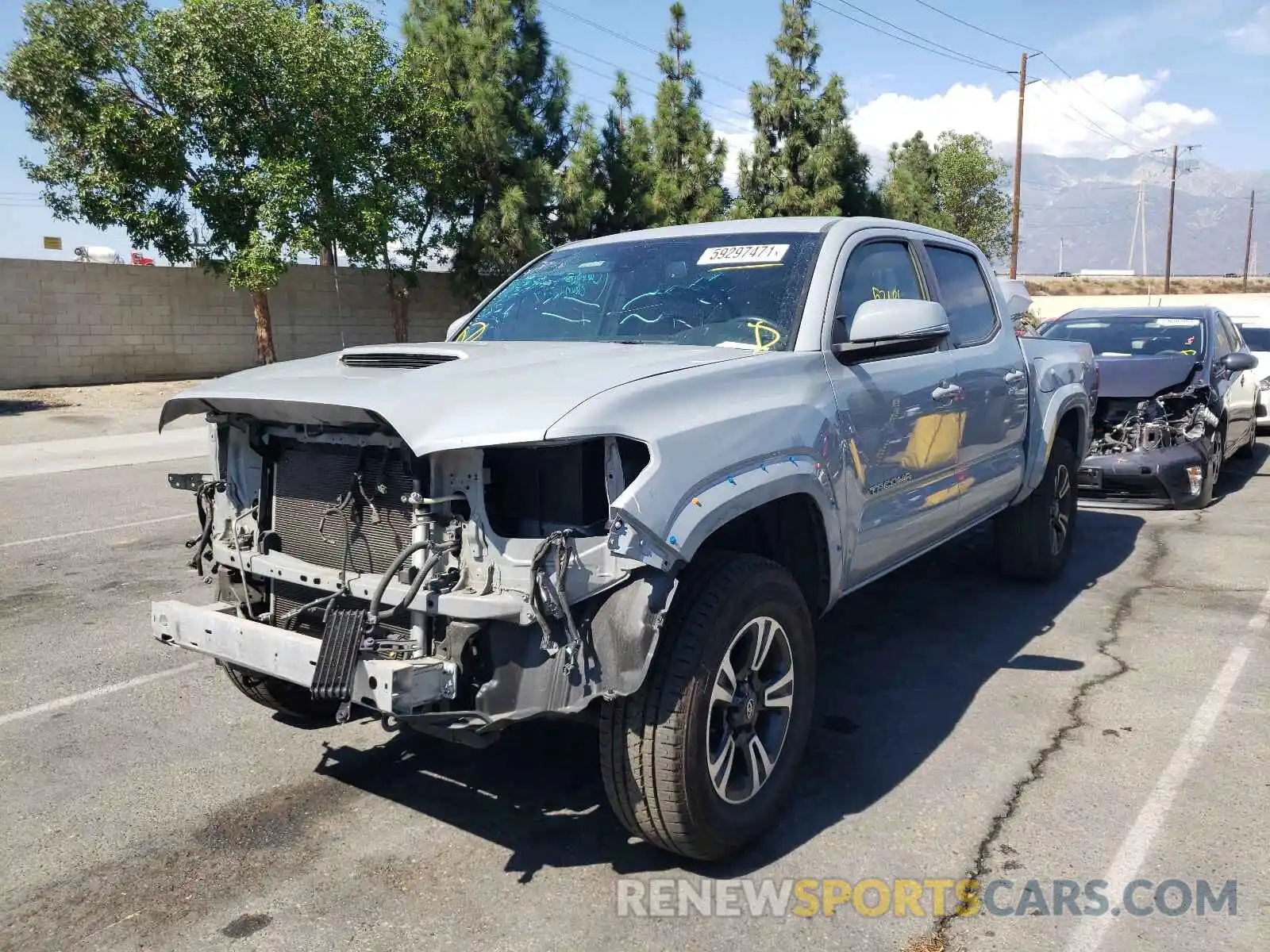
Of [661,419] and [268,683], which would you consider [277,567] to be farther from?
[661,419]

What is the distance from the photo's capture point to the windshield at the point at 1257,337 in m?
13.8

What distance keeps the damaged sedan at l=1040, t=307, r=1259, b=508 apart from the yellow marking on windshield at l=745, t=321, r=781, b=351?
16.8ft

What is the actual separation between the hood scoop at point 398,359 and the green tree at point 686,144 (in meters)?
23.0

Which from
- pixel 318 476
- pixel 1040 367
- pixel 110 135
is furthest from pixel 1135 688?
pixel 110 135

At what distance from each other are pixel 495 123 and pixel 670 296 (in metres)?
18.6

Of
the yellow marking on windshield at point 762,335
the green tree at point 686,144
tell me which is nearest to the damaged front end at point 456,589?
the yellow marking on windshield at point 762,335

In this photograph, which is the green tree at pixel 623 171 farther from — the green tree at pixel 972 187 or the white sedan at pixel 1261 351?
the green tree at pixel 972 187

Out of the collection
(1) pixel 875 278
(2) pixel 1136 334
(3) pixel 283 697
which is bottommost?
(3) pixel 283 697

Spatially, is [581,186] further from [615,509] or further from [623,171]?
[615,509]

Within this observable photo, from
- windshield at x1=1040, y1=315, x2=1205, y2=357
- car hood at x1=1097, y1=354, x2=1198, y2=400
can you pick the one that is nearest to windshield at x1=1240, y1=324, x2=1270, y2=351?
windshield at x1=1040, y1=315, x2=1205, y2=357

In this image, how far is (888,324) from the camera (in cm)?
375

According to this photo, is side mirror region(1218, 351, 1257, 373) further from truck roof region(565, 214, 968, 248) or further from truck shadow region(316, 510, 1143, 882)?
truck roof region(565, 214, 968, 248)

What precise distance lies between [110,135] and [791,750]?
17.4 m

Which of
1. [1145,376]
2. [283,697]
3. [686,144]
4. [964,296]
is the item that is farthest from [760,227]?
[686,144]
